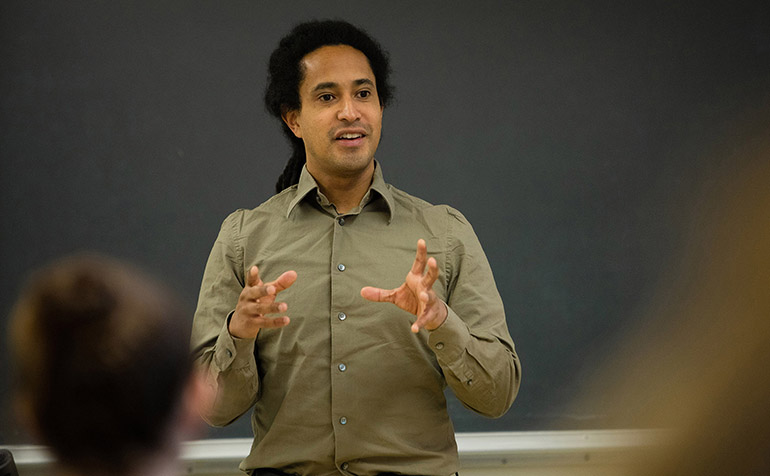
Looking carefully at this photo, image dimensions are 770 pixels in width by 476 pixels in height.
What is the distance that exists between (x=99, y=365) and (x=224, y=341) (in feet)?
3.71

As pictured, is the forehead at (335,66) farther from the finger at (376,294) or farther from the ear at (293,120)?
the finger at (376,294)

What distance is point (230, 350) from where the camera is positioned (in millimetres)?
1668

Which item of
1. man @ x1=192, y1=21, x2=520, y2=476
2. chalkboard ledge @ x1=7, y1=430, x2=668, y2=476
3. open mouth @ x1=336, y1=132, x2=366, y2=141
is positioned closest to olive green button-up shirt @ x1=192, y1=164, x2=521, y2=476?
man @ x1=192, y1=21, x2=520, y2=476

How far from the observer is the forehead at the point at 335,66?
190cm

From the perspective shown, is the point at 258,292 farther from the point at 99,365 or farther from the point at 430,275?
the point at 99,365

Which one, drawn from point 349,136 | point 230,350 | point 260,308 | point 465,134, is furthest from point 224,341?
point 465,134

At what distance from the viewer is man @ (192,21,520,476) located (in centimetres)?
180

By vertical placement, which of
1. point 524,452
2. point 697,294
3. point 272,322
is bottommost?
point 524,452

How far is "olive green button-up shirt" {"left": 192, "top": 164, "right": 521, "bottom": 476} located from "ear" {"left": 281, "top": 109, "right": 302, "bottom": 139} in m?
0.17

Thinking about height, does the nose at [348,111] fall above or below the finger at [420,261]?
above

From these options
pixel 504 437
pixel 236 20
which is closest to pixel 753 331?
pixel 504 437

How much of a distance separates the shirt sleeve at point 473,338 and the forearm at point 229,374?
1.30 feet

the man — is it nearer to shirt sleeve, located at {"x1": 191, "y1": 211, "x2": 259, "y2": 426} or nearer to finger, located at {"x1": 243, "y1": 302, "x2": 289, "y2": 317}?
shirt sleeve, located at {"x1": 191, "y1": 211, "x2": 259, "y2": 426}

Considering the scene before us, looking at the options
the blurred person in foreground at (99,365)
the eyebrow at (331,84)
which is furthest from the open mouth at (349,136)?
the blurred person in foreground at (99,365)
